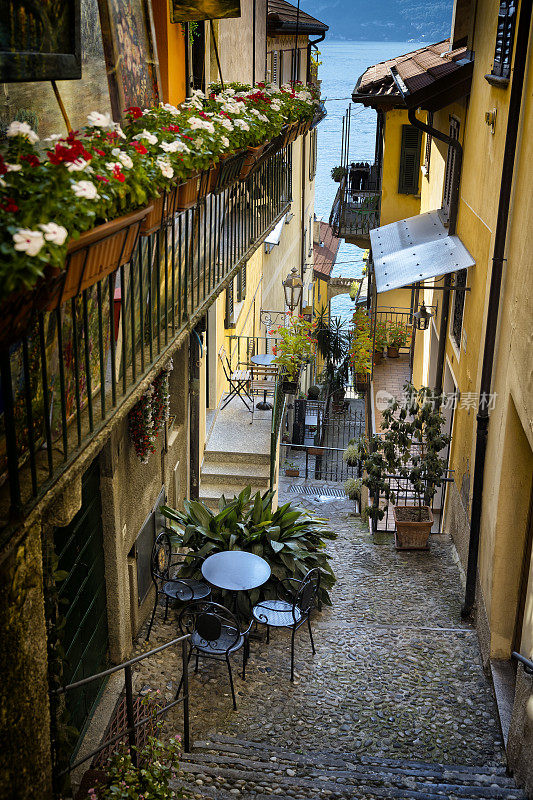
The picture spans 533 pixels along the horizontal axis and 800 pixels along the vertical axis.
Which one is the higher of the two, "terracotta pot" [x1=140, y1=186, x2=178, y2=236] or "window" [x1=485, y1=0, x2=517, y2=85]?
"window" [x1=485, y1=0, x2=517, y2=85]

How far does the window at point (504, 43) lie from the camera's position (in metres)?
7.88

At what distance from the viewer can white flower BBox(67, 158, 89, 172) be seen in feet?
10.3

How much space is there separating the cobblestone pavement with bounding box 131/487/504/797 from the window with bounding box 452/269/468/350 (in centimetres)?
359

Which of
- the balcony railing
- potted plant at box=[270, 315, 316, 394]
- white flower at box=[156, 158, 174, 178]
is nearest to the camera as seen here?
the balcony railing

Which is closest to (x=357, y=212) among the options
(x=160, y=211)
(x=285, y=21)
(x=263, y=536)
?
(x=285, y=21)

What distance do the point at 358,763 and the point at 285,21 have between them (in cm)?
1547

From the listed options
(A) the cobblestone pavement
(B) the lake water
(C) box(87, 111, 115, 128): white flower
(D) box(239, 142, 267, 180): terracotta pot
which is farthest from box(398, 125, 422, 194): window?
(B) the lake water

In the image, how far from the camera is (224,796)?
17.1 ft

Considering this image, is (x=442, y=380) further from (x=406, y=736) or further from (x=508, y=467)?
(x=406, y=736)

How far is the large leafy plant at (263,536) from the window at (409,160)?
36.5 feet

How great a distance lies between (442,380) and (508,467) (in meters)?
5.59

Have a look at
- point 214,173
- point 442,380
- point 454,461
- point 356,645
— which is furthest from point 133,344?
point 442,380

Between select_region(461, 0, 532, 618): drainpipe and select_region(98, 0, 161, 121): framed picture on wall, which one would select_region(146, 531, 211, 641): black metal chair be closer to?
select_region(461, 0, 532, 618): drainpipe

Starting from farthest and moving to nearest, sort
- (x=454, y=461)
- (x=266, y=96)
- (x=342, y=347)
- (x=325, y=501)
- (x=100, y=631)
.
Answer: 1. (x=342, y=347)
2. (x=325, y=501)
3. (x=454, y=461)
4. (x=266, y=96)
5. (x=100, y=631)
